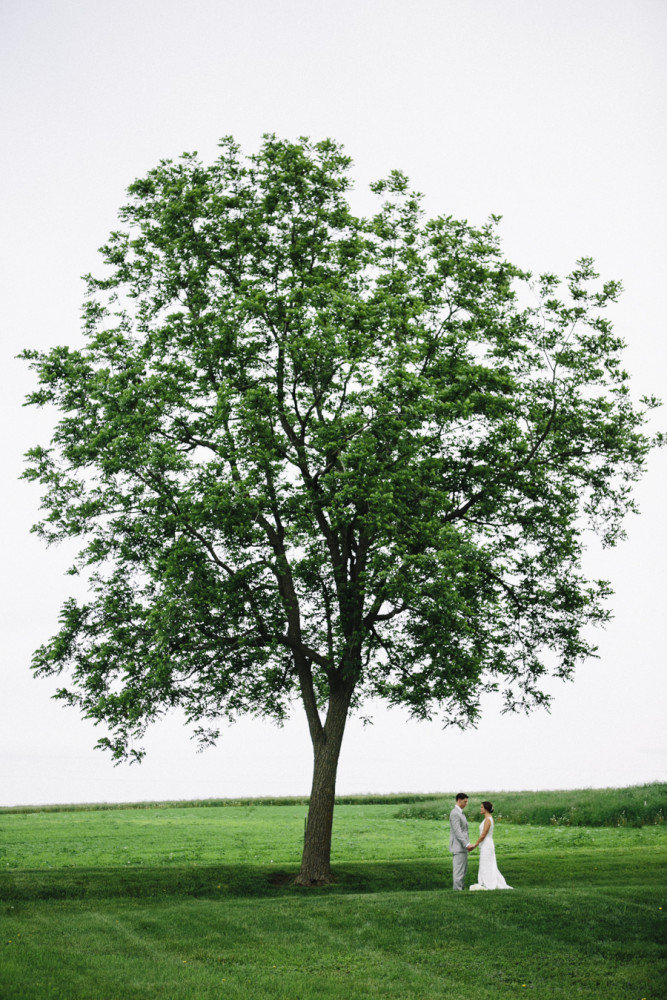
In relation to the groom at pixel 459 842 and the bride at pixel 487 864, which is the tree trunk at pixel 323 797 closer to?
the groom at pixel 459 842

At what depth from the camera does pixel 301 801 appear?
72375 millimetres

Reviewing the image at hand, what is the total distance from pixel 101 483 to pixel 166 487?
2465mm

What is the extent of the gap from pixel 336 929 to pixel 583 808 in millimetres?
31186

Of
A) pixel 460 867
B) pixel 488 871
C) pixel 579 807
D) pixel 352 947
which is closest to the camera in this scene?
pixel 352 947

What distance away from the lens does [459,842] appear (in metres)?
23.4

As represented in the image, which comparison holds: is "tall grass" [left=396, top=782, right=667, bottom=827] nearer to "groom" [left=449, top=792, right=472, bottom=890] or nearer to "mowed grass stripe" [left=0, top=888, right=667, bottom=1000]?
"groom" [left=449, top=792, right=472, bottom=890]

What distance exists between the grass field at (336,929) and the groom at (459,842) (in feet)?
3.74

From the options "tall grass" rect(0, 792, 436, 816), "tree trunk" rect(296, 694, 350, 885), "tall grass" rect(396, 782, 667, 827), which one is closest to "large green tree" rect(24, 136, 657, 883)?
"tree trunk" rect(296, 694, 350, 885)


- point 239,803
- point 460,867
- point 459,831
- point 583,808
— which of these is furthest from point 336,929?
point 239,803

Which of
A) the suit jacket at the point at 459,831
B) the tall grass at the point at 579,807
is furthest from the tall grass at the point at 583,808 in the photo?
the suit jacket at the point at 459,831

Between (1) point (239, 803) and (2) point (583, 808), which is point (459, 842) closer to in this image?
(2) point (583, 808)

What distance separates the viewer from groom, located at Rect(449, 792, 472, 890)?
23219 mm

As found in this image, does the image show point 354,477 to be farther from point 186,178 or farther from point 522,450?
point 186,178

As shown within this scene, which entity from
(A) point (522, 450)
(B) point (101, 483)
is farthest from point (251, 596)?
(A) point (522, 450)
